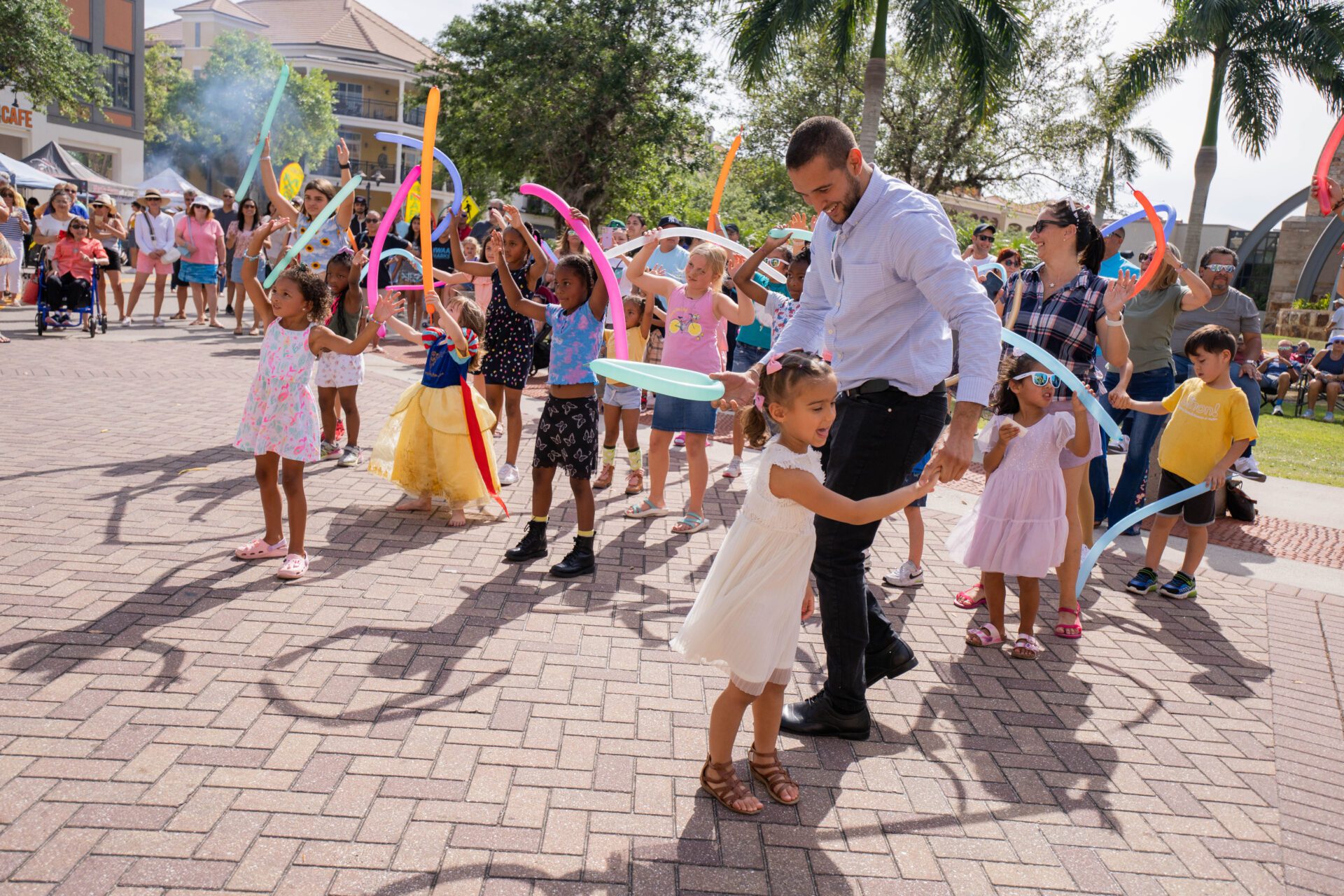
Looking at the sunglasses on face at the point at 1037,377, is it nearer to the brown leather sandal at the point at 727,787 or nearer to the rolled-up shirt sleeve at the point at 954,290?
the rolled-up shirt sleeve at the point at 954,290

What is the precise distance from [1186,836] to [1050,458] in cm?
205

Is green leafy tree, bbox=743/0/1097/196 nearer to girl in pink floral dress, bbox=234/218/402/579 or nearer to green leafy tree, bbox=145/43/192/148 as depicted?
girl in pink floral dress, bbox=234/218/402/579

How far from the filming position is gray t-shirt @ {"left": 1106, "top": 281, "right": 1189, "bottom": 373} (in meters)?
6.85

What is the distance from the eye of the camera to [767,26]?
47.4 ft

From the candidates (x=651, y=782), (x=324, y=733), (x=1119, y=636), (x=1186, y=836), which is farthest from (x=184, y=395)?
(x=1186, y=836)

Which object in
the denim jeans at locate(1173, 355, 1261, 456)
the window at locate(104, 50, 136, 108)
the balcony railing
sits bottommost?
the denim jeans at locate(1173, 355, 1261, 456)

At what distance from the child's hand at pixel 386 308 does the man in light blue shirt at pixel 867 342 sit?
2392 millimetres

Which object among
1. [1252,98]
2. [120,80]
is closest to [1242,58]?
[1252,98]

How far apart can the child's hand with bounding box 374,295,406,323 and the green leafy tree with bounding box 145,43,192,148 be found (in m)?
58.3

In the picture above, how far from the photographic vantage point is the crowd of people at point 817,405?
120 inches

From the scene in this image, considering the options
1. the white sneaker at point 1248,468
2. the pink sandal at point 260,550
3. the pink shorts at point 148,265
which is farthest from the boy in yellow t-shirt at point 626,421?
the pink shorts at point 148,265

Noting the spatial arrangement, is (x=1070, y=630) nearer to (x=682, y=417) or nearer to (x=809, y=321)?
(x=809, y=321)

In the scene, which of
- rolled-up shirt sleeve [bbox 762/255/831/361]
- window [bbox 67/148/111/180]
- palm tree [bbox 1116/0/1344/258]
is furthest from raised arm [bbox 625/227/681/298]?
window [bbox 67/148/111/180]

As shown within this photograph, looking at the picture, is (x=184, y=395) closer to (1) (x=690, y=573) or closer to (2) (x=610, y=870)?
(1) (x=690, y=573)
